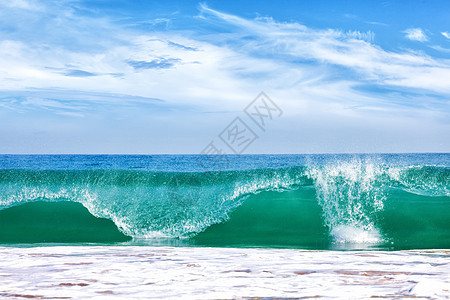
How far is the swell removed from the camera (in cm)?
678

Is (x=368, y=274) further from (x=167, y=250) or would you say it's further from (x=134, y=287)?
(x=167, y=250)

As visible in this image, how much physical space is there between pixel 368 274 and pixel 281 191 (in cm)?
613

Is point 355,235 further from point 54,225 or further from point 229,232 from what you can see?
point 54,225

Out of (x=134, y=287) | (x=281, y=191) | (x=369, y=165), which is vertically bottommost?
(x=134, y=287)

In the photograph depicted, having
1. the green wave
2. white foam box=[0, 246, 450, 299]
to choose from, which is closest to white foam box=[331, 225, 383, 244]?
white foam box=[0, 246, 450, 299]

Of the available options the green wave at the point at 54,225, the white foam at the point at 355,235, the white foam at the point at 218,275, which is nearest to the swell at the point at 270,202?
the white foam at the point at 355,235

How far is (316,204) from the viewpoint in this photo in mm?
7902

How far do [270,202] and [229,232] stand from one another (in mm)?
1369

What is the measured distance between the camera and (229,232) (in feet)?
23.0

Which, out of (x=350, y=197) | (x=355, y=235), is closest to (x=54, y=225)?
(x=355, y=235)

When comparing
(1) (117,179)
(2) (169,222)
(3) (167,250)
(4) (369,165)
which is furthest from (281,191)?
(3) (167,250)

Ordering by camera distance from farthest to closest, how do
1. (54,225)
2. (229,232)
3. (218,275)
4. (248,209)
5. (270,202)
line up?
(270,202), (248,209), (54,225), (229,232), (218,275)

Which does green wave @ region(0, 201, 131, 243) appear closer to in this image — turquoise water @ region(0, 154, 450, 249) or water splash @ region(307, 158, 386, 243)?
turquoise water @ region(0, 154, 450, 249)

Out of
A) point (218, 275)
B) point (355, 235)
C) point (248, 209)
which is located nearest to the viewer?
point (218, 275)
